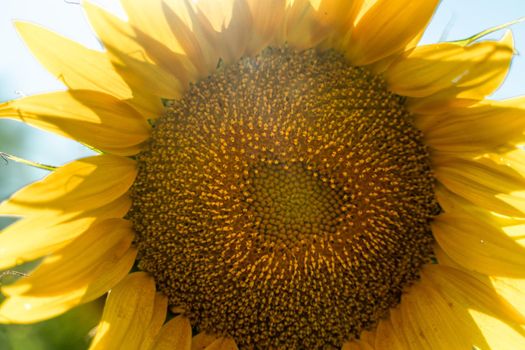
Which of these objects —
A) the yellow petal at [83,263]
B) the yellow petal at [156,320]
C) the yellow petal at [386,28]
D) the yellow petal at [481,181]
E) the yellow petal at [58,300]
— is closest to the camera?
the yellow petal at [58,300]

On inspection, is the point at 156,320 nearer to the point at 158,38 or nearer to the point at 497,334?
the point at 158,38

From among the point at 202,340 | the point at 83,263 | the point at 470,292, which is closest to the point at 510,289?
the point at 470,292

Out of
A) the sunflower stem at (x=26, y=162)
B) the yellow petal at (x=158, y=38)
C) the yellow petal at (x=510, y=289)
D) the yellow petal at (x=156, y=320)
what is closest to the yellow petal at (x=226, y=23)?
the yellow petal at (x=158, y=38)

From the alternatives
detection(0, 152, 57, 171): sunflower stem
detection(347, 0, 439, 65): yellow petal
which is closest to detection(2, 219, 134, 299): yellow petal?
detection(0, 152, 57, 171): sunflower stem

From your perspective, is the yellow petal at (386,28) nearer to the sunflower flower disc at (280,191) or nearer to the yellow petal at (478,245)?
the sunflower flower disc at (280,191)

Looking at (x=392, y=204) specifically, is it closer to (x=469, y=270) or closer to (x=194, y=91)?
(x=469, y=270)

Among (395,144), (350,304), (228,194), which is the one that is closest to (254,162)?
(228,194)
